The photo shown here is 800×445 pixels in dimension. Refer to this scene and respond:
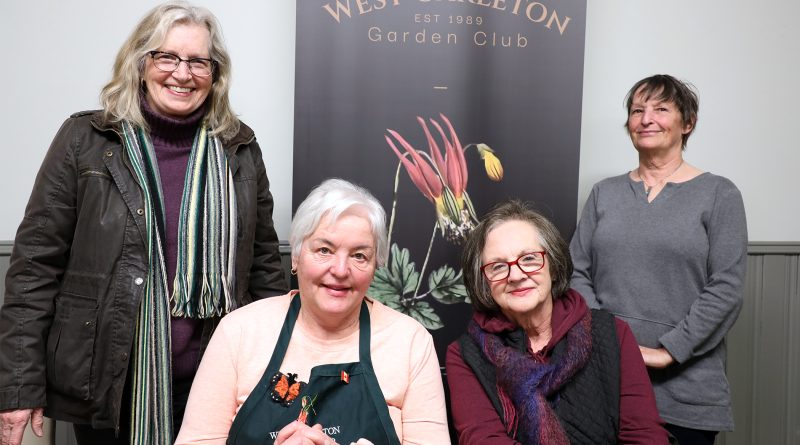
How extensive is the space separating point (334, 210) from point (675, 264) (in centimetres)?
100

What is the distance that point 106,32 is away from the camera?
2.57 m

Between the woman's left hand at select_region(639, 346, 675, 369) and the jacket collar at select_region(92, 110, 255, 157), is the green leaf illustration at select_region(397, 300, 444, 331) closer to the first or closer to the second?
the woman's left hand at select_region(639, 346, 675, 369)

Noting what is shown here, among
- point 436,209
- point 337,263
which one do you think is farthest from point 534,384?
point 436,209

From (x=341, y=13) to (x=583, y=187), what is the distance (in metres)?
1.23

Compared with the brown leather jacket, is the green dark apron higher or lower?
lower

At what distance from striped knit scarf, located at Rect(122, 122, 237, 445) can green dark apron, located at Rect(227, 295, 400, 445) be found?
0.26 metres

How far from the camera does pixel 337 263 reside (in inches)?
62.5

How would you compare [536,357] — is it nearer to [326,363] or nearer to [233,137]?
[326,363]

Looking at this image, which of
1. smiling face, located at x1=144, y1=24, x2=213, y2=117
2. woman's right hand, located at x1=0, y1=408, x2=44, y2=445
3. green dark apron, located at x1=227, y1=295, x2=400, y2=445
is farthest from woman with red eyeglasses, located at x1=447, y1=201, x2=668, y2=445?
woman's right hand, located at x1=0, y1=408, x2=44, y2=445

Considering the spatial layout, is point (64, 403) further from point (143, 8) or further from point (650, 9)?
point (650, 9)

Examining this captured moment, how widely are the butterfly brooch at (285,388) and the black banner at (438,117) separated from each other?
0.84m

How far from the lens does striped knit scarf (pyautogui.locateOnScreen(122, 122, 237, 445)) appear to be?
1.69 metres

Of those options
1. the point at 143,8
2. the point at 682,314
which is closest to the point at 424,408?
the point at 682,314

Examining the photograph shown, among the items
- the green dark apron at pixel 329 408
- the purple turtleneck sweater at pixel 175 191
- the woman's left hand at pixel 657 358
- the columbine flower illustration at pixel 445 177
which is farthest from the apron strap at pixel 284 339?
the woman's left hand at pixel 657 358
